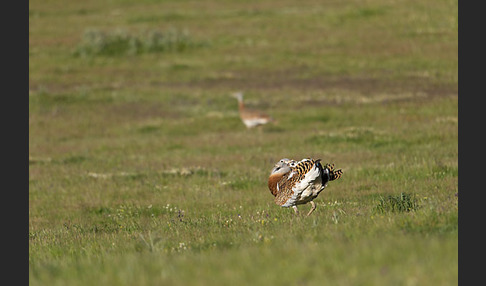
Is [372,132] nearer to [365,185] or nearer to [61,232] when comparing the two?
[365,185]

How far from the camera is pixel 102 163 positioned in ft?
73.3

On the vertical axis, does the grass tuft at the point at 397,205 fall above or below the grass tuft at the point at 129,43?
below

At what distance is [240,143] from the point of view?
24281 millimetres

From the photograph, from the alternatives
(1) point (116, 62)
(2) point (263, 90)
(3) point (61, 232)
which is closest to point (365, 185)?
(3) point (61, 232)

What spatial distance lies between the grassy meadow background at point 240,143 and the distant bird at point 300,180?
0.35 meters

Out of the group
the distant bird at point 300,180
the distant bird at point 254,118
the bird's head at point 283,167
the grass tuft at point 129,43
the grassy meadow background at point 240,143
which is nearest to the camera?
the grassy meadow background at point 240,143

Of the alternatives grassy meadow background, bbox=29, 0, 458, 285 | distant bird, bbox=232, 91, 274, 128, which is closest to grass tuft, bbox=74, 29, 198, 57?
grassy meadow background, bbox=29, 0, 458, 285

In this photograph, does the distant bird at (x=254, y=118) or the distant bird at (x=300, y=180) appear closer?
the distant bird at (x=300, y=180)

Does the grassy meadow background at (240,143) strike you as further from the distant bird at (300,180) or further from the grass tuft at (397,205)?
the distant bird at (300,180)

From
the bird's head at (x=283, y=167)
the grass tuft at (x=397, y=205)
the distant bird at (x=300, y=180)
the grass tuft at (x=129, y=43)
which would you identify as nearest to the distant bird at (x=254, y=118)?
the bird's head at (x=283, y=167)

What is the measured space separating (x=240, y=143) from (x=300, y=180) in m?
14.2

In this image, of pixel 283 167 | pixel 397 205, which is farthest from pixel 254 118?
pixel 397 205

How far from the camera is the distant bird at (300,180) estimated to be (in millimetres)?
10109

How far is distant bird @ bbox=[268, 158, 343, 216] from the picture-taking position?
33.2 ft
